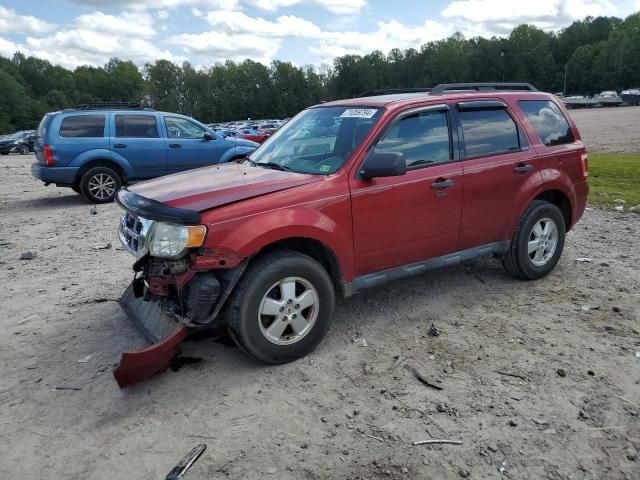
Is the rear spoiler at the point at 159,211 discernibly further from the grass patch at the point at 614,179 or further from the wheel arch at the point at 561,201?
the grass patch at the point at 614,179

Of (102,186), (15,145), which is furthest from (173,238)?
(15,145)

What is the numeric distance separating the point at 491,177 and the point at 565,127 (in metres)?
1.39

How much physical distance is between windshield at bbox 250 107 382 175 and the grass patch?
6256 millimetres

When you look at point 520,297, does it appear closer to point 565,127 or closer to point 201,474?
point 565,127

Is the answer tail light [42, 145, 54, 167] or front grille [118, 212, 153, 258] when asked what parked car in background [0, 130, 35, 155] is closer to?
tail light [42, 145, 54, 167]

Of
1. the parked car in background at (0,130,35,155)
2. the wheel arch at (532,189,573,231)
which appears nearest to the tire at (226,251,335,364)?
the wheel arch at (532,189,573,231)

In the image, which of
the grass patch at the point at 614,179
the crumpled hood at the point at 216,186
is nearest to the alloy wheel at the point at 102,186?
the crumpled hood at the point at 216,186

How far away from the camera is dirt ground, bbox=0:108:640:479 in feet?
9.64

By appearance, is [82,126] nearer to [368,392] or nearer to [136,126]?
[136,126]

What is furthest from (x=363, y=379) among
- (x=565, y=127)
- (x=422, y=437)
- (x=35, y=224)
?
(x=35, y=224)

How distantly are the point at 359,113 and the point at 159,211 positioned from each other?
6.33 ft

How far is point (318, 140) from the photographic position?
15.3ft

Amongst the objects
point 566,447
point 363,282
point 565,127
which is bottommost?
point 566,447

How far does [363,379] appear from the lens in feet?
12.3
